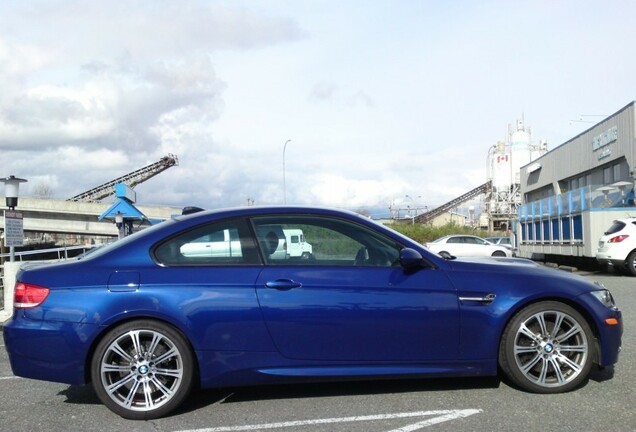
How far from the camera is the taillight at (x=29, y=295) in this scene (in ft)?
13.8

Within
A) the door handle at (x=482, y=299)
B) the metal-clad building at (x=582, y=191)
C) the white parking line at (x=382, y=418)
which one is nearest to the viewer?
the white parking line at (x=382, y=418)

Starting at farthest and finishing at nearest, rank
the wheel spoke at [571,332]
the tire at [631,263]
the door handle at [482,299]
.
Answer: the tire at [631,263] → the wheel spoke at [571,332] → the door handle at [482,299]

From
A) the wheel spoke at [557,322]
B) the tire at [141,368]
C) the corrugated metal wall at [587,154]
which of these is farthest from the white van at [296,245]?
the corrugated metal wall at [587,154]

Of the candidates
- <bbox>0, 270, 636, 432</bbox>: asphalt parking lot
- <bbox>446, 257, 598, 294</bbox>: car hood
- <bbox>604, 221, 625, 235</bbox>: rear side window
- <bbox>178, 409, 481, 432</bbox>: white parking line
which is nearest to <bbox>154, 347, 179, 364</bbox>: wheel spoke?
<bbox>0, 270, 636, 432</bbox>: asphalt parking lot

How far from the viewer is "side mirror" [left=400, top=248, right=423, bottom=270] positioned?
4.33m

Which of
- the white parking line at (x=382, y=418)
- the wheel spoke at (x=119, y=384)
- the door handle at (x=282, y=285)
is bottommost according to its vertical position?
the white parking line at (x=382, y=418)

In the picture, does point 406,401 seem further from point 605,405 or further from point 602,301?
point 602,301

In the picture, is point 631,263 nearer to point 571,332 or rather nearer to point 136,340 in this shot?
point 571,332

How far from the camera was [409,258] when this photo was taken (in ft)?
14.2

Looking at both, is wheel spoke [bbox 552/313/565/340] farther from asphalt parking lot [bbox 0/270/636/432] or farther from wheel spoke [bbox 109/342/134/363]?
wheel spoke [bbox 109/342/134/363]

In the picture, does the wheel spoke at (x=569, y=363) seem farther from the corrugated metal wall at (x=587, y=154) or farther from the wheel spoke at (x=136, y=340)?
the corrugated metal wall at (x=587, y=154)

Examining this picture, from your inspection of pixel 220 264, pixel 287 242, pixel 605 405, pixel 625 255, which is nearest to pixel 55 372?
pixel 220 264

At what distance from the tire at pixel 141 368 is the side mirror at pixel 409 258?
1.65 meters

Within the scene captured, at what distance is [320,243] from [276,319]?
0.67 m
